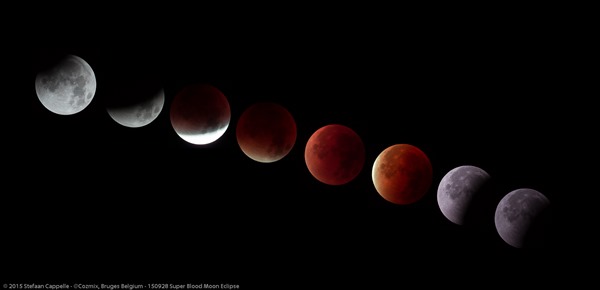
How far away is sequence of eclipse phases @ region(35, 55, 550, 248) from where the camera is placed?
25.5ft

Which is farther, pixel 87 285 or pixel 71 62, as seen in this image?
pixel 87 285

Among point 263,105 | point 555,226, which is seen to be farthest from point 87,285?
point 555,226

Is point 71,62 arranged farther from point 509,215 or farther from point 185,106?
point 509,215

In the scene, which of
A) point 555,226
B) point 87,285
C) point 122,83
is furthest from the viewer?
point 87,285

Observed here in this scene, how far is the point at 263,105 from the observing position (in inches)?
313

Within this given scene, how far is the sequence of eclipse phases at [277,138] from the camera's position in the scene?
7762 mm

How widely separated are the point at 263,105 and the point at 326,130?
1464 mm

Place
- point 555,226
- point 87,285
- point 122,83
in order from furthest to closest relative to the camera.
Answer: point 87,285
point 555,226
point 122,83

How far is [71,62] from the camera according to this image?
7.73 metres

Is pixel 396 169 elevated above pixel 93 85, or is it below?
below

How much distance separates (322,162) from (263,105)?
1.72m

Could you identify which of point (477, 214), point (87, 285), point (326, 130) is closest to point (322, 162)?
point (326, 130)

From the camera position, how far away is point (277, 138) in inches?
309

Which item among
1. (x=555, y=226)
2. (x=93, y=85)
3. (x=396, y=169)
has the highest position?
(x=93, y=85)
